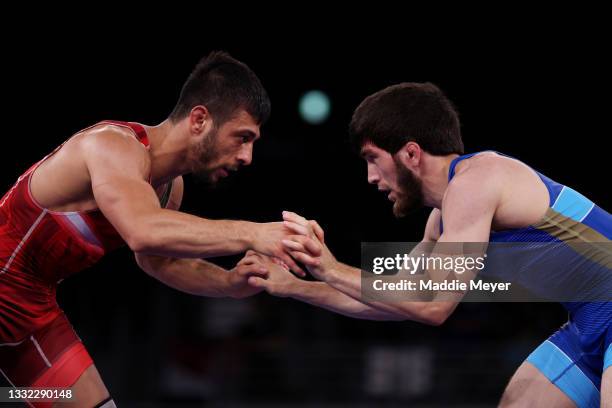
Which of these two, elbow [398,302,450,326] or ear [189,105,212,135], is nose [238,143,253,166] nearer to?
ear [189,105,212,135]

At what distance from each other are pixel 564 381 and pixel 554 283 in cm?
46

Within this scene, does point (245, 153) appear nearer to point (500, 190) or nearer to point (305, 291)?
point (305, 291)

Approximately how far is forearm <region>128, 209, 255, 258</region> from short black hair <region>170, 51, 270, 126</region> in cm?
78

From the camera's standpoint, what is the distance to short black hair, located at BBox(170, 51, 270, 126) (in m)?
4.16

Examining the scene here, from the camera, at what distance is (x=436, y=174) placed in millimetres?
4016

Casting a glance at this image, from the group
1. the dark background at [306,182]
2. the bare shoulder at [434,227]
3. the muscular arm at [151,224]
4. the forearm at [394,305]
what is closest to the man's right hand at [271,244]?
the muscular arm at [151,224]

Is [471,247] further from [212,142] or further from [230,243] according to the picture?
[212,142]

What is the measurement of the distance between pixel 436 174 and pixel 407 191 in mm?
172

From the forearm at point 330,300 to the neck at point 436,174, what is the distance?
2.15 feet

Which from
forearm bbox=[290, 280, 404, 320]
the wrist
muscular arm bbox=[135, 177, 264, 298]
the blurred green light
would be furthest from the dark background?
the wrist

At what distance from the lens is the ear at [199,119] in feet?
13.6

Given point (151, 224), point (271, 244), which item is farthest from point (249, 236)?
point (151, 224)

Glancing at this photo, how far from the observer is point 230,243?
3.54 metres

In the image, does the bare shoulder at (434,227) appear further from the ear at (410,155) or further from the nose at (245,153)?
the nose at (245,153)
